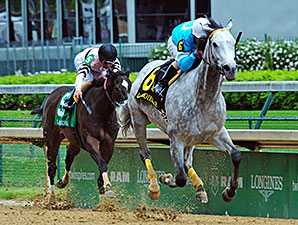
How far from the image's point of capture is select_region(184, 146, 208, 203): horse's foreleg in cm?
634

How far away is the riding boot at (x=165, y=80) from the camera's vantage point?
6613 mm

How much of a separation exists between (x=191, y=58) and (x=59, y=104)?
2497 millimetres

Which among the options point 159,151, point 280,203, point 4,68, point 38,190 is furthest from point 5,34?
point 280,203

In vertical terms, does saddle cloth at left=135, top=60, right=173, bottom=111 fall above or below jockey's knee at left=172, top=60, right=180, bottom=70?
below

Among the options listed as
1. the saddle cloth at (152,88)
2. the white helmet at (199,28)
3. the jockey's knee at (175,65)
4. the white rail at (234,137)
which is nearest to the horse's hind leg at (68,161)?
the white rail at (234,137)

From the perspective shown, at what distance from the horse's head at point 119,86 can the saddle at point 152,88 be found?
0.30 metres

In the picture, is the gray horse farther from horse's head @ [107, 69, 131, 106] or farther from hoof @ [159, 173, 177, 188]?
horse's head @ [107, 69, 131, 106]

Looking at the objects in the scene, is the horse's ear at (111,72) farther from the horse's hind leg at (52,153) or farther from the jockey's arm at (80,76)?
the horse's hind leg at (52,153)

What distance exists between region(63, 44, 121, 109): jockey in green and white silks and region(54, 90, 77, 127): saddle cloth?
0.09m

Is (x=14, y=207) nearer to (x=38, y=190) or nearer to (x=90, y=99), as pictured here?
(x=38, y=190)

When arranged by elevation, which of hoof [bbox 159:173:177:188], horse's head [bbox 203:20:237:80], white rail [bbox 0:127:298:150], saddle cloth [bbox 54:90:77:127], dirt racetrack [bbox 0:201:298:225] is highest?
horse's head [bbox 203:20:237:80]

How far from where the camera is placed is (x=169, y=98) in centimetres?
643

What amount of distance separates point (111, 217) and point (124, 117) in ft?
3.79

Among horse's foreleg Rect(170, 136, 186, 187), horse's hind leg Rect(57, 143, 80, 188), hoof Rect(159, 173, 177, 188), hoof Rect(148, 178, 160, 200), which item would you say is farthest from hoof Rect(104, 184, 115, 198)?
horse's hind leg Rect(57, 143, 80, 188)
